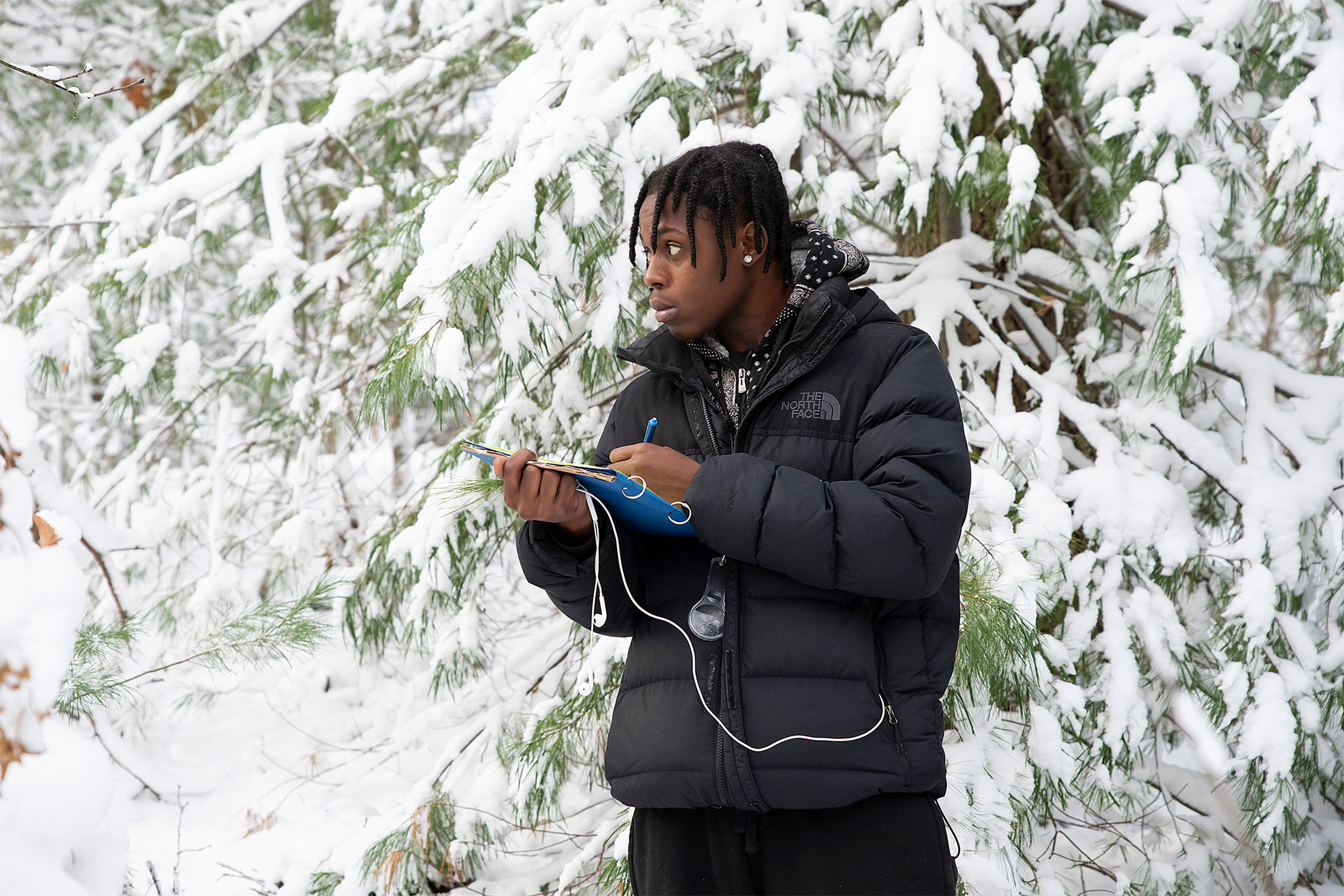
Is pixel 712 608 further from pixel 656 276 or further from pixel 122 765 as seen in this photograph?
pixel 122 765

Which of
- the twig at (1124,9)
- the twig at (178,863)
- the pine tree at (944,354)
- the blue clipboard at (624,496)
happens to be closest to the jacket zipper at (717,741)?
the blue clipboard at (624,496)

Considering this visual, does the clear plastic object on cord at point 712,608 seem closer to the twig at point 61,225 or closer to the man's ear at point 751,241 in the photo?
the man's ear at point 751,241

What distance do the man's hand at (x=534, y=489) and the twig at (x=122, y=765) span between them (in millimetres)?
1485

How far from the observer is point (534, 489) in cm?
108

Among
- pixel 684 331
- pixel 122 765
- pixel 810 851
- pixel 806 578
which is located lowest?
pixel 122 765

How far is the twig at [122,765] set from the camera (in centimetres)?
222

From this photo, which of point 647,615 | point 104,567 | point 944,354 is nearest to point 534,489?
point 647,615

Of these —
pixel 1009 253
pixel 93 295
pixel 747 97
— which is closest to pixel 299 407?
pixel 93 295

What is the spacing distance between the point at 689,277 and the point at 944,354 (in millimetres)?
1180

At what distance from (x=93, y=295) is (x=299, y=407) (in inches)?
20.5

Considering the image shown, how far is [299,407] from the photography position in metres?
2.54

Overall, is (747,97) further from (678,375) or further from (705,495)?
(705,495)

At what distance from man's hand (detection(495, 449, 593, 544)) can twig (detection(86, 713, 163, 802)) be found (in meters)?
1.48

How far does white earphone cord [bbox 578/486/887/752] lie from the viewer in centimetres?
105
